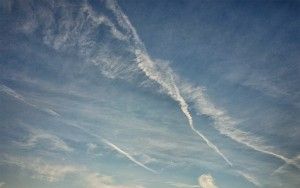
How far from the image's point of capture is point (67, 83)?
6766 millimetres

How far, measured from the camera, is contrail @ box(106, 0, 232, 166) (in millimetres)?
4694

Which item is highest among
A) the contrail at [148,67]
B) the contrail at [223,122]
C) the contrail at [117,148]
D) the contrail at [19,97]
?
the contrail at [117,148]

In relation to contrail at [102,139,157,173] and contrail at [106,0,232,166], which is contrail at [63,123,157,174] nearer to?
contrail at [102,139,157,173]

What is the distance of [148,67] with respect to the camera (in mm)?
5785

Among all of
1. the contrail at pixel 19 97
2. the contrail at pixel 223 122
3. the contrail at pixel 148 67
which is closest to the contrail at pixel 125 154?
the contrail at pixel 19 97

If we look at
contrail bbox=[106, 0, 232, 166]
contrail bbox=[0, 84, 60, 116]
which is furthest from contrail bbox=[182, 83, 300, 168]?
contrail bbox=[0, 84, 60, 116]

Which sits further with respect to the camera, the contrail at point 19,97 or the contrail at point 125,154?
the contrail at point 125,154

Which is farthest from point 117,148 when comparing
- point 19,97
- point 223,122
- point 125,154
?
point 223,122

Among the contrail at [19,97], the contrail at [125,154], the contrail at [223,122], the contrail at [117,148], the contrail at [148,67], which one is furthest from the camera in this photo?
the contrail at [125,154]

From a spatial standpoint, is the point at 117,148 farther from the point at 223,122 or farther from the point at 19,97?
the point at 223,122

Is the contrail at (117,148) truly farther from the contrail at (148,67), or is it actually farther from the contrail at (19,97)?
the contrail at (148,67)

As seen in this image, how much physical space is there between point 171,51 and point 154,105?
2.28 meters

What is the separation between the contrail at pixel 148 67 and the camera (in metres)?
4.69

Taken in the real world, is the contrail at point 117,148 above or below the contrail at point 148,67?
above
